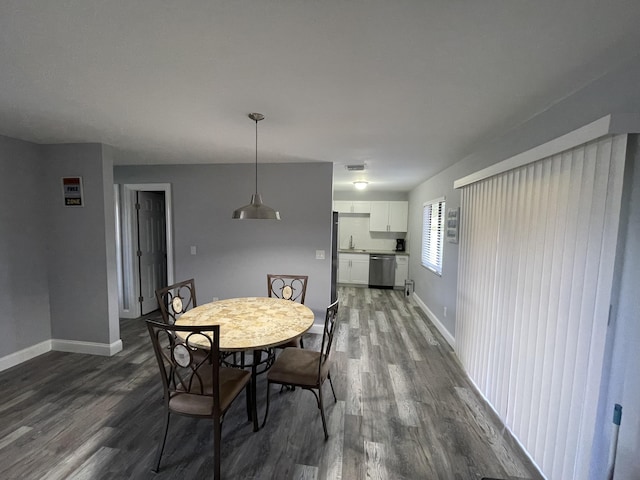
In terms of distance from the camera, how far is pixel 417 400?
7.68 ft

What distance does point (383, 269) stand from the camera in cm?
631

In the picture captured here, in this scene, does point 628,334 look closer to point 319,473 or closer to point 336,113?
point 319,473

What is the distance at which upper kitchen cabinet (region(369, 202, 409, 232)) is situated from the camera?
6.43 meters

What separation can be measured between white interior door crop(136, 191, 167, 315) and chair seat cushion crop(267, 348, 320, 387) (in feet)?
11.1

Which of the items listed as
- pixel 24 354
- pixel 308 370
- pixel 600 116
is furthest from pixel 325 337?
pixel 24 354

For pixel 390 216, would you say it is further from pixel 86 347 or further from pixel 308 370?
pixel 86 347

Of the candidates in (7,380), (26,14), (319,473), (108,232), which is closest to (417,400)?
(319,473)

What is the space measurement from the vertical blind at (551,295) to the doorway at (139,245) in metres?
4.14

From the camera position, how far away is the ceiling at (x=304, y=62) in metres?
1.01

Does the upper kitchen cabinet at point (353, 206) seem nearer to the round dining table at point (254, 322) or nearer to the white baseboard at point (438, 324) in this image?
the white baseboard at point (438, 324)

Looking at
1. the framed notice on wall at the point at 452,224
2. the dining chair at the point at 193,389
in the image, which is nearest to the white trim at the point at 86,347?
the dining chair at the point at 193,389

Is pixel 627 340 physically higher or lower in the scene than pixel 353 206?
lower

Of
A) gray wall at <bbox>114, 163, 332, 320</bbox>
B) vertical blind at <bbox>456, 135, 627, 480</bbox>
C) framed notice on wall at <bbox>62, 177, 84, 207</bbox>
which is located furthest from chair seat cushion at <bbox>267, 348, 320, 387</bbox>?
framed notice on wall at <bbox>62, 177, 84, 207</bbox>

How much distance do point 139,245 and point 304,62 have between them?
4.12 meters
